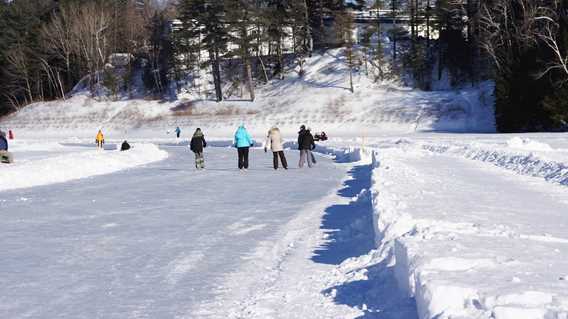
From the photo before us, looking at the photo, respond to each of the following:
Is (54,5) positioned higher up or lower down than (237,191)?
higher up

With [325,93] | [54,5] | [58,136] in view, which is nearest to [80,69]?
[54,5]

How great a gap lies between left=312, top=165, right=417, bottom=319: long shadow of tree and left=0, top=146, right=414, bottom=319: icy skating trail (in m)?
0.24

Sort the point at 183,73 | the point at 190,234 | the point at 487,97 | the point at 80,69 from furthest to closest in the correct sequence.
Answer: the point at 80,69, the point at 183,73, the point at 487,97, the point at 190,234

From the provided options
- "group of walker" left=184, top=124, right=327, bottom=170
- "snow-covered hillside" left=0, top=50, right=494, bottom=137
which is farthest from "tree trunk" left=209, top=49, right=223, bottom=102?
"group of walker" left=184, top=124, right=327, bottom=170

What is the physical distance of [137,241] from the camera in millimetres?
8336

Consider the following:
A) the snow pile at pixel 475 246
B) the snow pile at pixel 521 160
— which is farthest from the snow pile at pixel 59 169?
the snow pile at pixel 521 160

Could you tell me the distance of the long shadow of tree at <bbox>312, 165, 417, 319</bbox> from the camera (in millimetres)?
4809

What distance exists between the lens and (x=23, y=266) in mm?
7004

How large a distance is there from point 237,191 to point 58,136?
60.0m

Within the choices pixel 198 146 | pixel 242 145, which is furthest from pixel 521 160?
pixel 198 146

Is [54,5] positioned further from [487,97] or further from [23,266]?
[23,266]

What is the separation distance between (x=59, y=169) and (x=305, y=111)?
4401 centimetres

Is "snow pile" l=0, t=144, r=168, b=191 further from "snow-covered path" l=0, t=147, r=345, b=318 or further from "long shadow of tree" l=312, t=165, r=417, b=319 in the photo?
"long shadow of tree" l=312, t=165, r=417, b=319

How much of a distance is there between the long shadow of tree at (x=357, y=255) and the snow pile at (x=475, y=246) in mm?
162
